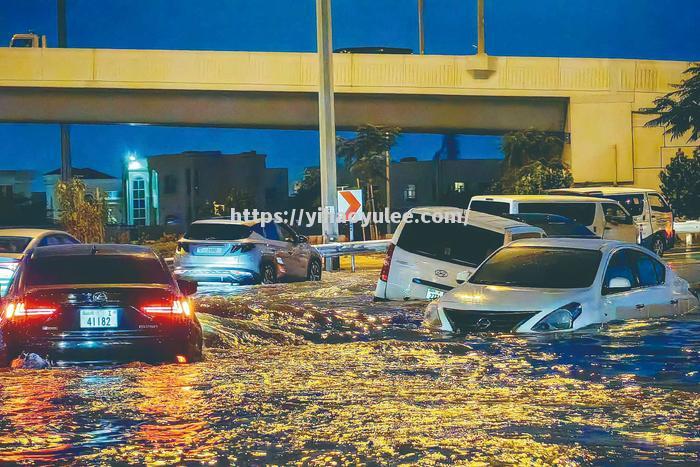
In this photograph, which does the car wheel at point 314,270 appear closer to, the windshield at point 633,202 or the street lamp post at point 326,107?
the street lamp post at point 326,107

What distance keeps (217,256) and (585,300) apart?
12.5 m

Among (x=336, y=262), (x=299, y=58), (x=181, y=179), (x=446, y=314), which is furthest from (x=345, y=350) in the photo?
(x=181, y=179)

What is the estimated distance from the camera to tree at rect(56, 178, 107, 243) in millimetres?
47688

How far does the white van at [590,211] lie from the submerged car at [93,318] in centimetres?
1664

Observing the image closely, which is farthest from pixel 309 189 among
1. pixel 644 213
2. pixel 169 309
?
pixel 169 309

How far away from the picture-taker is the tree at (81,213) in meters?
47.7

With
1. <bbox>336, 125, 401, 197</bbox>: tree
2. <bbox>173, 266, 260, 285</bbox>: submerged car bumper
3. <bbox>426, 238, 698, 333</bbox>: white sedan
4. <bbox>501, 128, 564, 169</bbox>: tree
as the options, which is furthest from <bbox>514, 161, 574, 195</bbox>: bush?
<bbox>426, 238, 698, 333</bbox>: white sedan

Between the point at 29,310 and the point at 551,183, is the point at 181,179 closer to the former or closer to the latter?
the point at 551,183

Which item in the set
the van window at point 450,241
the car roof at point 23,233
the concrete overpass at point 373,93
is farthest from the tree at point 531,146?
the van window at point 450,241

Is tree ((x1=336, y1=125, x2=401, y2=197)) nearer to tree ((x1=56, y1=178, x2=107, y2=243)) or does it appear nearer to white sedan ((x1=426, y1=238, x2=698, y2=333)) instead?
tree ((x1=56, y1=178, x2=107, y2=243))

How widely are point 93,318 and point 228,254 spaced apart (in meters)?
13.7

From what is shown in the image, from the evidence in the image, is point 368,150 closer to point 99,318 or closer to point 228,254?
point 228,254

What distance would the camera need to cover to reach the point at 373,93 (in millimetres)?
53156

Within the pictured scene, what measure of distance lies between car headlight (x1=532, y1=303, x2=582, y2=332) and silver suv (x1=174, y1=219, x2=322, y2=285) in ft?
40.3
